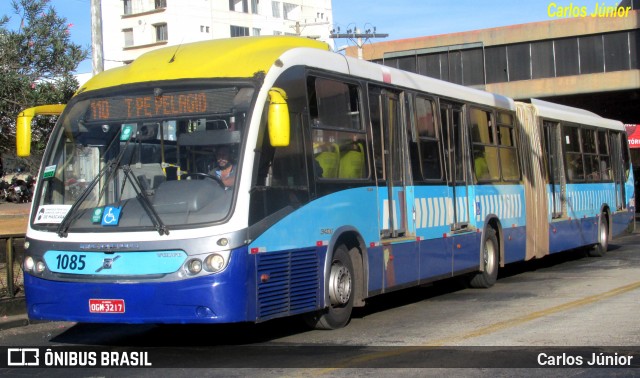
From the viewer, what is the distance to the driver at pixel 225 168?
28.2 ft

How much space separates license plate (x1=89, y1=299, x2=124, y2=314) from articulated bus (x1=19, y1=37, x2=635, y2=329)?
0.04 feet

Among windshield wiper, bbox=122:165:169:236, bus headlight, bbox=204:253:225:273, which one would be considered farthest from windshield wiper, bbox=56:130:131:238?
bus headlight, bbox=204:253:225:273

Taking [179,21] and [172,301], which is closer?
[172,301]

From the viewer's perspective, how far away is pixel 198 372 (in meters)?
7.88

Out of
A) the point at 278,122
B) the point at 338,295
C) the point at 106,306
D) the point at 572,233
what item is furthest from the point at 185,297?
the point at 572,233

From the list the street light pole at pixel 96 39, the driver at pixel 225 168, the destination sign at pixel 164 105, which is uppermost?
the street light pole at pixel 96 39

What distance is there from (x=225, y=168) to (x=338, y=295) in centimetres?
226

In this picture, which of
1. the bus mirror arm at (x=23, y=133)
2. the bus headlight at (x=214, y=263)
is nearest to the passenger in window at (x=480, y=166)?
the bus headlight at (x=214, y=263)

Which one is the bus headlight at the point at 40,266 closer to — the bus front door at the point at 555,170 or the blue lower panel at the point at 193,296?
the blue lower panel at the point at 193,296

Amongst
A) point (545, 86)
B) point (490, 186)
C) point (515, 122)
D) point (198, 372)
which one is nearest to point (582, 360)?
point (198, 372)

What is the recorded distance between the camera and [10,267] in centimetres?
1220

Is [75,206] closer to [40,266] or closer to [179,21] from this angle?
[40,266]

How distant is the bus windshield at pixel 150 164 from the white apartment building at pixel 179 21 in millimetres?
57544

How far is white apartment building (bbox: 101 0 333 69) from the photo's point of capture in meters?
66.9
